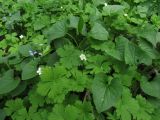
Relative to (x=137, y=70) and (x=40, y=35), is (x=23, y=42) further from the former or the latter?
(x=137, y=70)

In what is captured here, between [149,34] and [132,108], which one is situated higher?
[149,34]

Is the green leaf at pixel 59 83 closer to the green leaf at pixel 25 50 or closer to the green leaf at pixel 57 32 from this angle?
the green leaf at pixel 57 32

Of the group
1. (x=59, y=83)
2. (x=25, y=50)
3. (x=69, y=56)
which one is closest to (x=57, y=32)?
(x=69, y=56)

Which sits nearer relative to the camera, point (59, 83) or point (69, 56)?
point (59, 83)

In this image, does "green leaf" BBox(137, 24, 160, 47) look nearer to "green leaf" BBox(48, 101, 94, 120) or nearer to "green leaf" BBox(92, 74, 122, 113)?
"green leaf" BBox(92, 74, 122, 113)

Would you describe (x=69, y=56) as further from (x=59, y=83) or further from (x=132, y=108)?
(x=132, y=108)

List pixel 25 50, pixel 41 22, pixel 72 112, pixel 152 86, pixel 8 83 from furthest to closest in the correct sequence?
pixel 41 22, pixel 25 50, pixel 8 83, pixel 152 86, pixel 72 112
